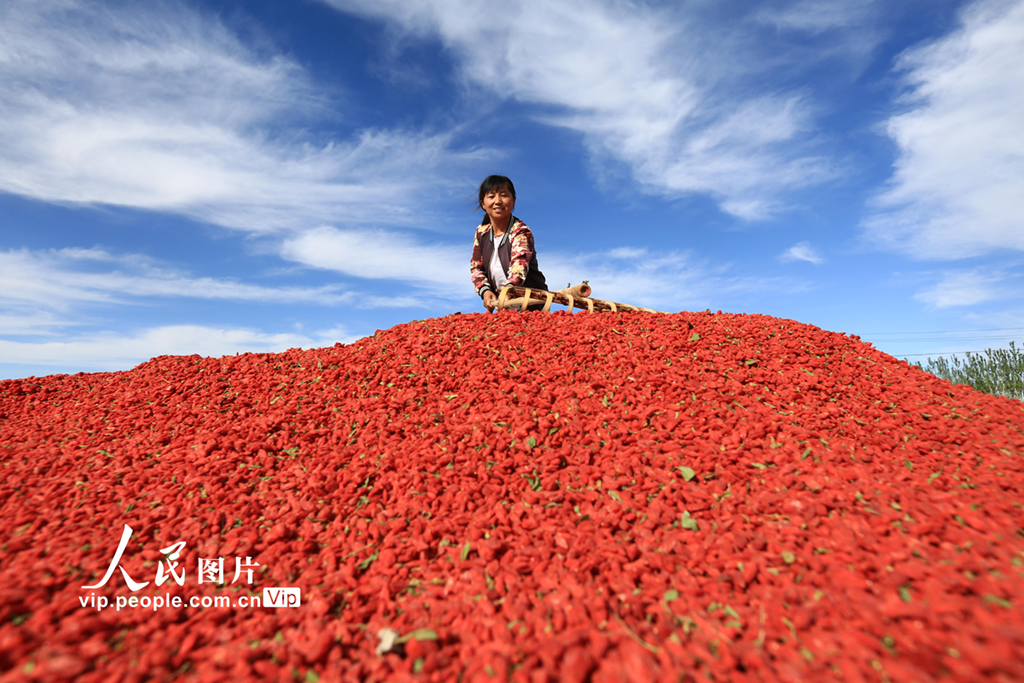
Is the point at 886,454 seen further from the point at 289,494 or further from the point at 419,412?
the point at 289,494

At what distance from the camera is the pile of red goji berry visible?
79.0 inches

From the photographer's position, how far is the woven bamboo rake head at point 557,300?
6.00 metres

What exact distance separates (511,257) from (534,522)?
4.62 m

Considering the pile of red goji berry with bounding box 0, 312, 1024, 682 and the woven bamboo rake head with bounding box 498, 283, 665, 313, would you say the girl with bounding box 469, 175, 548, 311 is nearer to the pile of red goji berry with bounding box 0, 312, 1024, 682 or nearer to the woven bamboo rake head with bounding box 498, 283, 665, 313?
the woven bamboo rake head with bounding box 498, 283, 665, 313

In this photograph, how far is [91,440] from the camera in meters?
4.21

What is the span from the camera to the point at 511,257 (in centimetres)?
691

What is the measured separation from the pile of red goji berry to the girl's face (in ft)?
9.19

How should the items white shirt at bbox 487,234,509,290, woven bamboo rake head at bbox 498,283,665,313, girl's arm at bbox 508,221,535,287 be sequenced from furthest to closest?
1. white shirt at bbox 487,234,509,290
2. girl's arm at bbox 508,221,535,287
3. woven bamboo rake head at bbox 498,283,665,313

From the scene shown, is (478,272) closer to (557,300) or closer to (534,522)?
(557,300)

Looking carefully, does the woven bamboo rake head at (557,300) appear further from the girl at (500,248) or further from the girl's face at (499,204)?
the girl's face at (499,204)

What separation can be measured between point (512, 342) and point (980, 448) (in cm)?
369

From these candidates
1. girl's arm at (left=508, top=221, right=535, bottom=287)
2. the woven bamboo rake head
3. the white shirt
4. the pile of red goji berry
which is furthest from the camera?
the white shirt

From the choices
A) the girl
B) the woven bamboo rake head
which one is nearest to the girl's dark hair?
the girl

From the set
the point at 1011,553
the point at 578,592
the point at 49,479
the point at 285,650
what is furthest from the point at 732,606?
the point at 49,479
